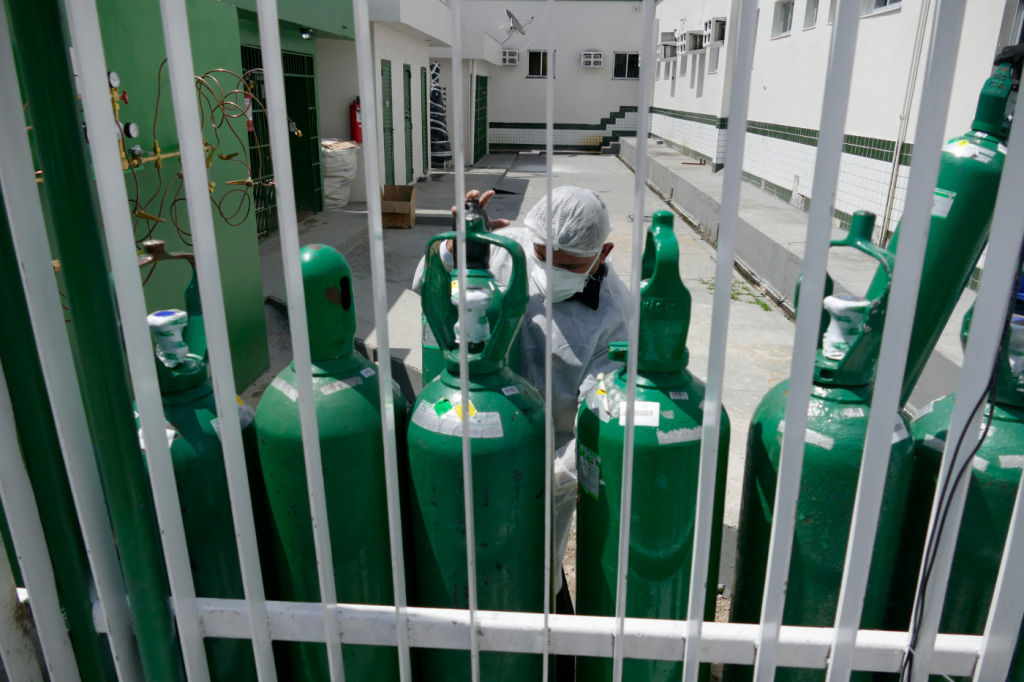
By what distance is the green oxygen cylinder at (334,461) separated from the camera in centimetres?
132

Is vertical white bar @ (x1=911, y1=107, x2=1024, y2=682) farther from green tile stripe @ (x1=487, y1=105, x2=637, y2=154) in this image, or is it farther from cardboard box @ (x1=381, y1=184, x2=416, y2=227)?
green tile stripe @ (x1=487, y1=105, x2=637, y2=154)

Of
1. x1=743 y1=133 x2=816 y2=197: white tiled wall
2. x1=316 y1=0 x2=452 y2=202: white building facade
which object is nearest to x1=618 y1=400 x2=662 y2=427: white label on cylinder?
x1=316 y1=0 x2=452 y2=202: white building facade

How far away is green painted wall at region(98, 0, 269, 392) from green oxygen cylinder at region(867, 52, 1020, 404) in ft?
8.99

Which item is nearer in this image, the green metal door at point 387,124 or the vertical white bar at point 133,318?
the vertical white bar at point 133,318

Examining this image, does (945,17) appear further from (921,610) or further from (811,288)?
(921,610)

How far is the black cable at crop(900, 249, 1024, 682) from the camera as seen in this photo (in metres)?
1.05

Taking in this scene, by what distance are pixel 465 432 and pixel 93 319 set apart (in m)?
0.64

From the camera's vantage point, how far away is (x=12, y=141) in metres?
1.11

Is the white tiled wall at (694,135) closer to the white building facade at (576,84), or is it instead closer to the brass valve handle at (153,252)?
the white building facade at (576,84)

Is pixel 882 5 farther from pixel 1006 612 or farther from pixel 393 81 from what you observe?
pixel 1006 612

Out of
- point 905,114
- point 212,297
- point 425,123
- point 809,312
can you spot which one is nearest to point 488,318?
point 212,297

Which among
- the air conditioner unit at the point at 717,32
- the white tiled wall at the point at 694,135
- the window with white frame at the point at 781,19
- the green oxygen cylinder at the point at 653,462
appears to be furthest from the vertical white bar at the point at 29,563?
the air conditioner unit at the point at 717,32

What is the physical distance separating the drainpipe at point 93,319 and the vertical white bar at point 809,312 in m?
1.11

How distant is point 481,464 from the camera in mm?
1295
